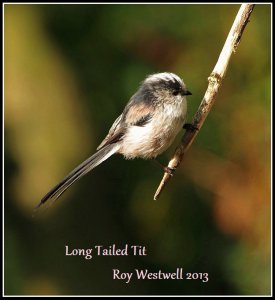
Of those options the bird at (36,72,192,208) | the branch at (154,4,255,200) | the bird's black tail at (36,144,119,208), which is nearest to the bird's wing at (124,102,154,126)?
the bird at (36,72,192,208)

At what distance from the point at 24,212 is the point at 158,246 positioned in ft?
4.57

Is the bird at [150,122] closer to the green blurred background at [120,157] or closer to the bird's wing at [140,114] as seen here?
the bird's wing at [140,114]

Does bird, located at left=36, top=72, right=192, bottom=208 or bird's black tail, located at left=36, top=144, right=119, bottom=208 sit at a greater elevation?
bird, located at left=36, top=72, right=192, bottom=208

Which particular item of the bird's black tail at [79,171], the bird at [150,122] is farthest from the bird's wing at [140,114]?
the bird's black tail at [79,171]

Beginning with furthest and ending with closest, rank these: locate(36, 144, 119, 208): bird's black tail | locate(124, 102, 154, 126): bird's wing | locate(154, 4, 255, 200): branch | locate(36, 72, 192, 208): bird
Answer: locate(124, 102, 154, 126): bird's wing → locate(36, 72, 192, 208): bird → locate(36, 144, 119, 208): bird's black tail → locate(154, 4, 255, 200): branch

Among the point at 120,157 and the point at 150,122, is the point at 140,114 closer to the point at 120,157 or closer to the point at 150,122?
the point at 150,122

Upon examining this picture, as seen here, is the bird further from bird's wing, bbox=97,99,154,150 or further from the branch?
the branch

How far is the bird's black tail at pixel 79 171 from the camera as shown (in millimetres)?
3387

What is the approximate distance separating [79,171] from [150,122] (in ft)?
2.29

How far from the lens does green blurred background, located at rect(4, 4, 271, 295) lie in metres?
4.61

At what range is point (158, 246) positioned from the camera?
5.05 meters

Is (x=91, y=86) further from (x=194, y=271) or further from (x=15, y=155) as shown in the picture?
(x=194, y=271)

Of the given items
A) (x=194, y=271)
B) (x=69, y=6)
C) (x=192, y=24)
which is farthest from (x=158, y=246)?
(x=69, y=6)

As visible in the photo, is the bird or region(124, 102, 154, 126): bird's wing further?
region(124, 102, 154, 126): bird's wing
